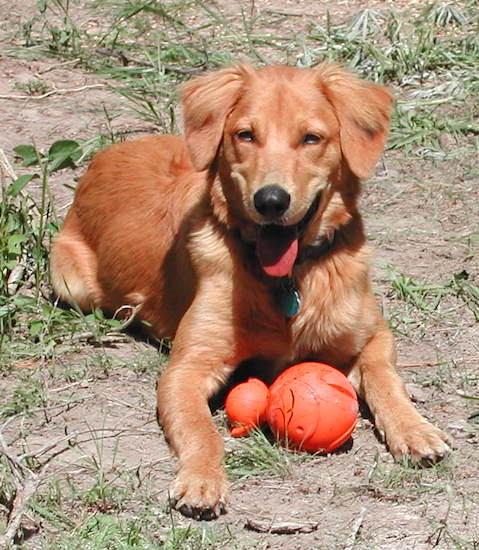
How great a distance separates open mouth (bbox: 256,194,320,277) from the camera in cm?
497

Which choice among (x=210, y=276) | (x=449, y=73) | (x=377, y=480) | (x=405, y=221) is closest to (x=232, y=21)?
(x=449, y=73)

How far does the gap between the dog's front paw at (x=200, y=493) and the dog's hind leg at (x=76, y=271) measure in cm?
200

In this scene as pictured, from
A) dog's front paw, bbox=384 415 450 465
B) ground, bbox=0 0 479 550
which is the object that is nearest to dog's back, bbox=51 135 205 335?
ground, bbox=0 0 479 550

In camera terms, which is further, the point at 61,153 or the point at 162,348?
the point at 61,153

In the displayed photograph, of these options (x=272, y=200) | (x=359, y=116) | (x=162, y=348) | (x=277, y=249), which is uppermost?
(x=359, y=116)

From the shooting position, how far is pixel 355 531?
13.4ft

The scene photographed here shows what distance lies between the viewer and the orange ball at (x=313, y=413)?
4.58m

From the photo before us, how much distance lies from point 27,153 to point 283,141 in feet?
8.31

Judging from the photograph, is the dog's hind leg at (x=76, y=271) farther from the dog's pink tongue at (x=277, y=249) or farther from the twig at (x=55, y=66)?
the twig at (x=55, y=66)

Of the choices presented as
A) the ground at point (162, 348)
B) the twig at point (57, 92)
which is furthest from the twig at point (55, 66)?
the twig at point (57, 92)

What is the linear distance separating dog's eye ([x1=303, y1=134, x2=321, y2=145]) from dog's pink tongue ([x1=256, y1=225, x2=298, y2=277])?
1.16ft

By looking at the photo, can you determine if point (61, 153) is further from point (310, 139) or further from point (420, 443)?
point (420, 443)

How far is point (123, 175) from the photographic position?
6242 mm

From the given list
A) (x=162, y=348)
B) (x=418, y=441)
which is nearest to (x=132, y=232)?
(x=162, y=348)
